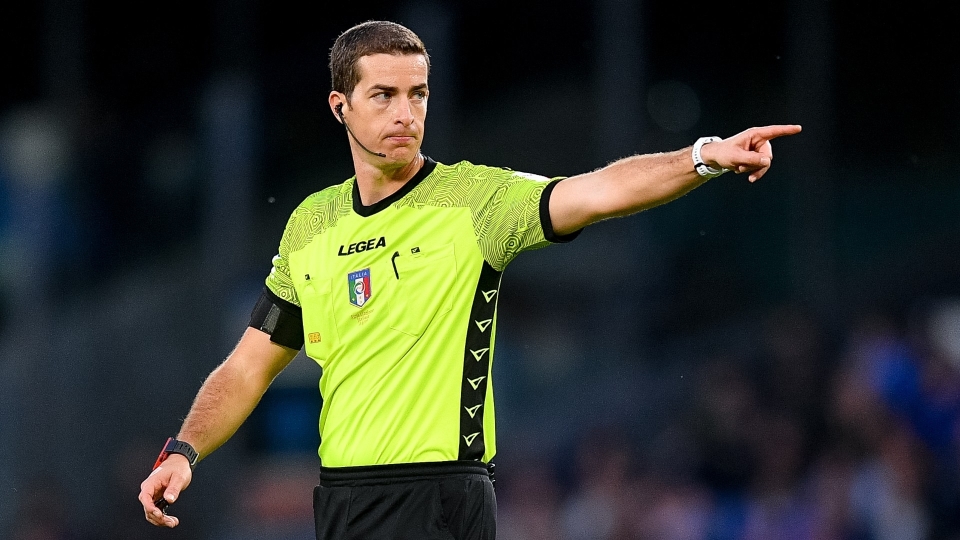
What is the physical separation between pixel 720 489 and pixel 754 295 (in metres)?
2.80

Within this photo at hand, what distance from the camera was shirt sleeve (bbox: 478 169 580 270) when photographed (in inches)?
143

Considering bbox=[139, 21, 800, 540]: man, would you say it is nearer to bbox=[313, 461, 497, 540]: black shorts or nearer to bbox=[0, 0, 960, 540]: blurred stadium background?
bbox=[313, 461, 497, 540]: black shorts

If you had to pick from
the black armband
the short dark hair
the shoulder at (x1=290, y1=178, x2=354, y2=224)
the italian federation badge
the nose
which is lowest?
the black armband

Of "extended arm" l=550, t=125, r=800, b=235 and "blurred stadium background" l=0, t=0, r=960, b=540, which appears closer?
"extended arm" l=550, t=125, r=800, b=235

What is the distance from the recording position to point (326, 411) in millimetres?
4000

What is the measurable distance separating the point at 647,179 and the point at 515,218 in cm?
45

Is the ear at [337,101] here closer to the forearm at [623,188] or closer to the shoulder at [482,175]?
the shoulder at [482,175]

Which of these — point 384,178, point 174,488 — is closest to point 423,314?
point 384,178

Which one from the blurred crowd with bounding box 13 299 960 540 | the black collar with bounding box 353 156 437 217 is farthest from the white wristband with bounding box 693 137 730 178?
the blurred crowd with bounding box 13 299 960 540

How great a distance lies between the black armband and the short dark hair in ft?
2.27

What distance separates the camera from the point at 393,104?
4.01 meters

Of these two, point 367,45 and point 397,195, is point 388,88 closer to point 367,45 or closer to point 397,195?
point 367,45

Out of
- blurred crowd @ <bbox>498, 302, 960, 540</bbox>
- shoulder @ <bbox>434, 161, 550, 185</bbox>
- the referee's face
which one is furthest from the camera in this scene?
blurred crowd @ <bbox>498, 302, 960, 540</bbox>

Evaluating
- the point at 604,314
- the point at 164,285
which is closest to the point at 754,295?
the point at 604,314
